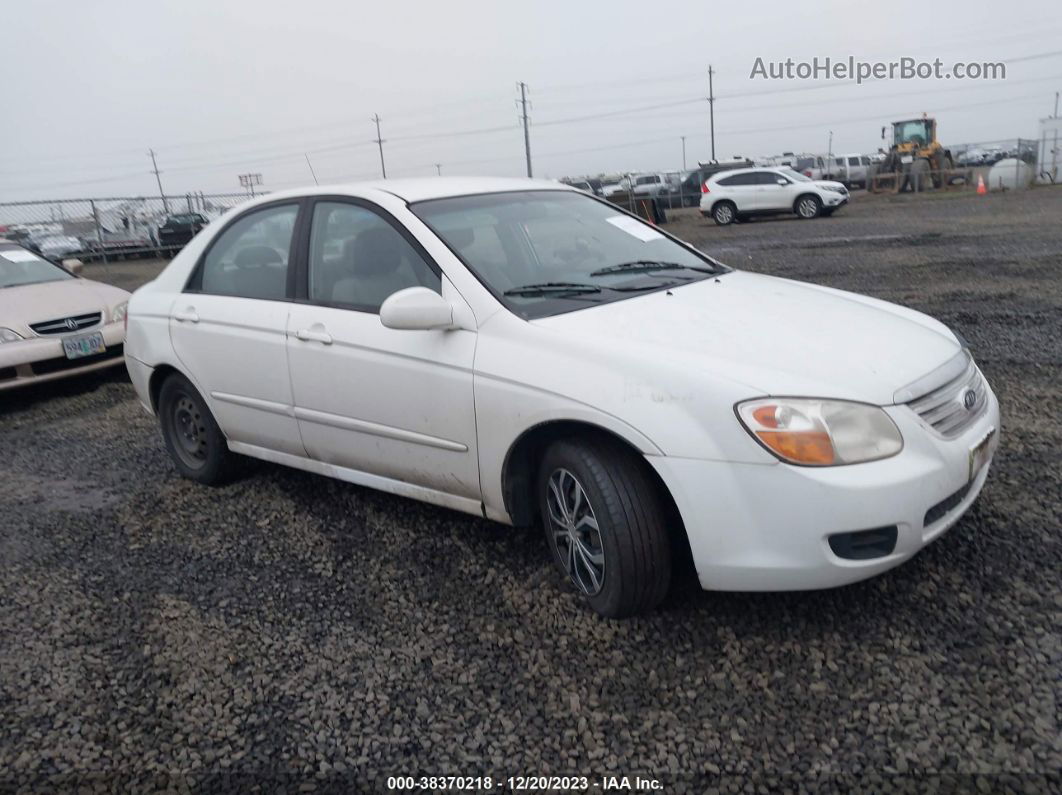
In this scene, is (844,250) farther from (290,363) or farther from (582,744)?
(582,744)

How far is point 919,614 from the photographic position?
2.91m

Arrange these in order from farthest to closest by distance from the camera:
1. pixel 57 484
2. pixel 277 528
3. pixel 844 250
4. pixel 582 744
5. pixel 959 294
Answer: pixel 844 250 → pixel 959 294 → pixel 57 484 → pixel 277 528 → pixel 582 744

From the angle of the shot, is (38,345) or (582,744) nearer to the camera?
(582,744)

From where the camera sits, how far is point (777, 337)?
298cm

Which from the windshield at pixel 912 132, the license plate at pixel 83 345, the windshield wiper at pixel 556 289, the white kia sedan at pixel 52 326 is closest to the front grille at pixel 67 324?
the white kia sedan at pixel 52 326

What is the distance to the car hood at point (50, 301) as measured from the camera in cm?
710

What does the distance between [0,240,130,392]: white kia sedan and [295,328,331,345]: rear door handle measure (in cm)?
428

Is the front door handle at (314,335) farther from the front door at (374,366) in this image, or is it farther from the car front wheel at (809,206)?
the car front wheel at (809,206)

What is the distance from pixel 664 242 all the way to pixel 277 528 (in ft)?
7.48

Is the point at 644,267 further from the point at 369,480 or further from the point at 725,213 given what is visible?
the point at 725,213

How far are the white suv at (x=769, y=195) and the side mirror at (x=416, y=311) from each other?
21305 millimetres

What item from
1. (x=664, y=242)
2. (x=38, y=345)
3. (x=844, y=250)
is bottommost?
(x=844, y=250)

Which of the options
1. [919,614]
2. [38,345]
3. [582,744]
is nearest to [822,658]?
[919,614]

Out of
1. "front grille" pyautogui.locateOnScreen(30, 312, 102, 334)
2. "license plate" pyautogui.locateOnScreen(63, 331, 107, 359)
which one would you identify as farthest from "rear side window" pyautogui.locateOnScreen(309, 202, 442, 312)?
"front grille" pyautogui.locateOnScreen(30, 312, 102, 334)
